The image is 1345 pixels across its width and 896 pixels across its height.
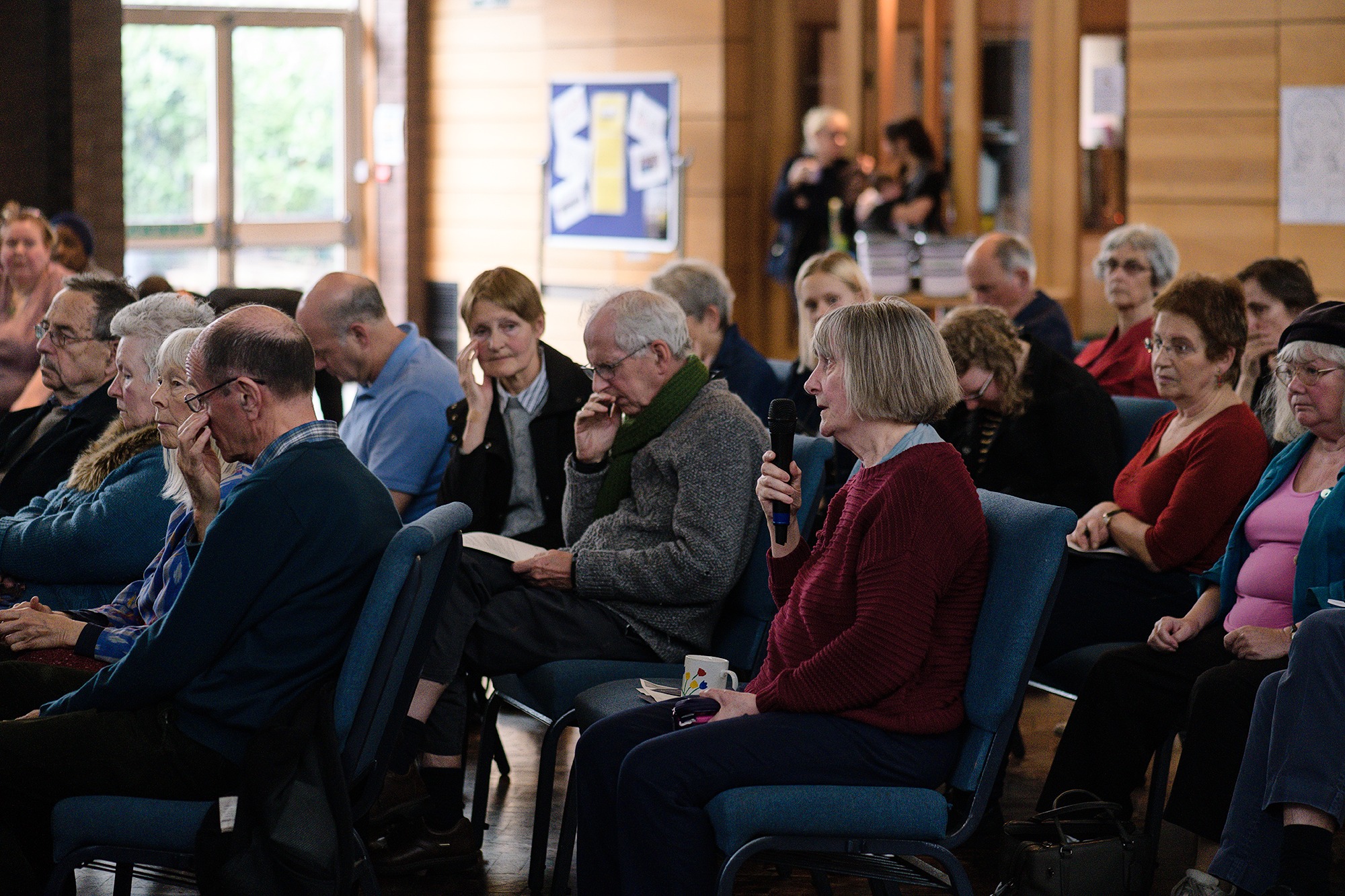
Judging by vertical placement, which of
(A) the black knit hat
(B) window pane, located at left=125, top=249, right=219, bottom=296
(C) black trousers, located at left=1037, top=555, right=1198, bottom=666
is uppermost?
(B) window pane, located at left=125, top=249, right=219, bottom=296

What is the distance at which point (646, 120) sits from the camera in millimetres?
8492

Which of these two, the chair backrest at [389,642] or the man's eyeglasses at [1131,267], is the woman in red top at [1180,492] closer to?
the chair backrest at [389,642]

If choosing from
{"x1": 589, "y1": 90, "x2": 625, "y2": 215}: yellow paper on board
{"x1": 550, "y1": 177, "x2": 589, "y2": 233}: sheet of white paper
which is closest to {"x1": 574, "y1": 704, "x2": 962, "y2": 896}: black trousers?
{"x1": 589, "y1": 90, "x2": 625, "y2": 215}: yellow paper on board

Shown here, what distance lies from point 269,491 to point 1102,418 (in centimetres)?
227

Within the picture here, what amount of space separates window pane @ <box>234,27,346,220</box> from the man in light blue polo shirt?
674cm

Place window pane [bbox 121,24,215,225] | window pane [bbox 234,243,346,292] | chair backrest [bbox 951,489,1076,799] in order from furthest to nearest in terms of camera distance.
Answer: window pane [bbox 234,243,346,292]
window pane [bbox 121,24,215,225]
chair backrest [bbox 951,489,1076,799]

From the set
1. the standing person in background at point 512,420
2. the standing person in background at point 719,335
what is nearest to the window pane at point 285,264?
the standing person in background at point 719,335

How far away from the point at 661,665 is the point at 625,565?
231 millimetres

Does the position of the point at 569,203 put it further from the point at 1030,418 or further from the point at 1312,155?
the point at 1030,418

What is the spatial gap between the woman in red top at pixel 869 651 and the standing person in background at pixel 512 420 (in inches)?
52.3

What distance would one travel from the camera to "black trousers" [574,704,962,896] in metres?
2.37

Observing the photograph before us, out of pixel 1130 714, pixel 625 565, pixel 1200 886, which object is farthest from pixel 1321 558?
pixel 625 565

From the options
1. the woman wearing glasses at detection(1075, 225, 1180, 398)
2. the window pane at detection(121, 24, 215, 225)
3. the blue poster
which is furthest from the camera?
the window pane at detection(121, 24, 215, 225)

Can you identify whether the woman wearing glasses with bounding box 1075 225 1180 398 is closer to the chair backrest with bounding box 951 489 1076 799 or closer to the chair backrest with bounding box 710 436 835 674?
the chair backrest with bounding box 710 436 835 674
